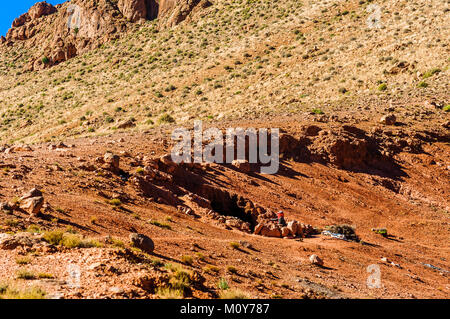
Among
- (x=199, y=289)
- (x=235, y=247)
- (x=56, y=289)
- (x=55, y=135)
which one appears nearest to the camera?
(x=56, y=289)

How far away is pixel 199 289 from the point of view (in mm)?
6707

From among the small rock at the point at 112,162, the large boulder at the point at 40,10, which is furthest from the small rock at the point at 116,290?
the large boulder at the point at 40,10

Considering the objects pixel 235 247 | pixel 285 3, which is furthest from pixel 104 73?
pixel 235 247

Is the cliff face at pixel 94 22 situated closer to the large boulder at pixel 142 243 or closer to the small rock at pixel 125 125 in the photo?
the small rock at pixel 125 125

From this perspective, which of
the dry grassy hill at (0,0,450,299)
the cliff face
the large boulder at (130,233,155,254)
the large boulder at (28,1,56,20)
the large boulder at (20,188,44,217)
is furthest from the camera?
the large boulder at (28,1,56,20)

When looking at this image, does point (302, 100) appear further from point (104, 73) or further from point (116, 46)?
point (116, 46)

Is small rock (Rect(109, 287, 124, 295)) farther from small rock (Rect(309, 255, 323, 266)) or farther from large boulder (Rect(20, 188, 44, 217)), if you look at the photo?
small rock (Rect(309, 255, 323, 266))

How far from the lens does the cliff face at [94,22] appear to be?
57.5m

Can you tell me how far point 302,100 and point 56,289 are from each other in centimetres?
2773

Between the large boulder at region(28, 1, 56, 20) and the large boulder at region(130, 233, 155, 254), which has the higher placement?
the large boulder at region(28, 1, 56, 20)

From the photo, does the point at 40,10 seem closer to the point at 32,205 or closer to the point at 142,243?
the point at 32,205

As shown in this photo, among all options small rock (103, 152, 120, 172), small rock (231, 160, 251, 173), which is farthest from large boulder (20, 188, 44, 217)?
small rock (231, 160, 251, 173)

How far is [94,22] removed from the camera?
61219 mm

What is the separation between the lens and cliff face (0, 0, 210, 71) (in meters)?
57.5
